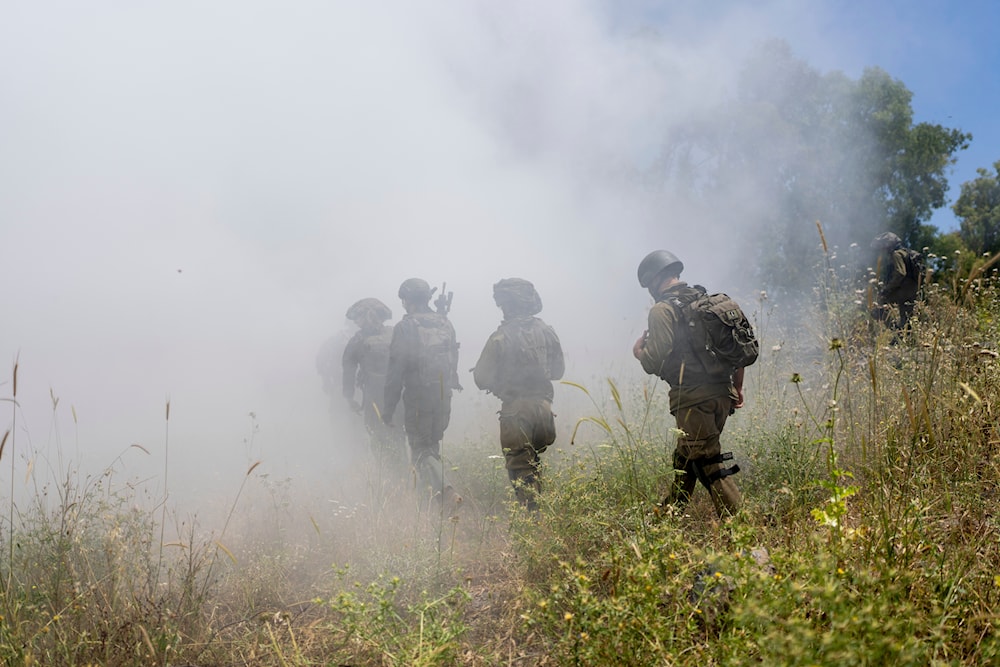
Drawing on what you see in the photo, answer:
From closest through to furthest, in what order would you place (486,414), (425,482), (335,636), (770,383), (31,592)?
(335,636), (31,592), (770,383), (425,482), (486,414)

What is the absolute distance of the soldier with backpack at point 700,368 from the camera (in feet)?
10.3

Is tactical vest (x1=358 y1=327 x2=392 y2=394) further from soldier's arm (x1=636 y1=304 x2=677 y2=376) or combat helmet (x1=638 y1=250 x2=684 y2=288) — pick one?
soldier's arm (x1=636 y1=304 x2=677 y2=376)

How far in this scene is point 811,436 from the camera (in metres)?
3.51

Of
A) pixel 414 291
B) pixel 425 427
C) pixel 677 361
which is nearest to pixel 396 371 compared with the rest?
pixel 425 427

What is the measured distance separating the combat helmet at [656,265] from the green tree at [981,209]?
17179 millimetres

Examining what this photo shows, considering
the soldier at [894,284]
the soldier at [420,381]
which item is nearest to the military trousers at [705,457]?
the soldier at [420,381]

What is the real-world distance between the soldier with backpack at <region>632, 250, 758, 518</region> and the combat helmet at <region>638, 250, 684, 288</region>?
0.20 meters

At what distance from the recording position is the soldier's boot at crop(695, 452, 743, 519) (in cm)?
306

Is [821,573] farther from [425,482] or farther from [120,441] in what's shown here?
[120,441]

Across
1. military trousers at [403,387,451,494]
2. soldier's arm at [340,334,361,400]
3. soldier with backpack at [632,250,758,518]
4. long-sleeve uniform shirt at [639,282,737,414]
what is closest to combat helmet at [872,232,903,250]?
soldier with backpack at [632,250,758,518]

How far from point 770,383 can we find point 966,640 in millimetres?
3175

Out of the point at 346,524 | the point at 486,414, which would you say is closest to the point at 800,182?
the point at 486,414

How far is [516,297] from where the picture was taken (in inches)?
183

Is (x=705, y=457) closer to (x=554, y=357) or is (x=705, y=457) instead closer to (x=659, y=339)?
(x=659, y=339)
